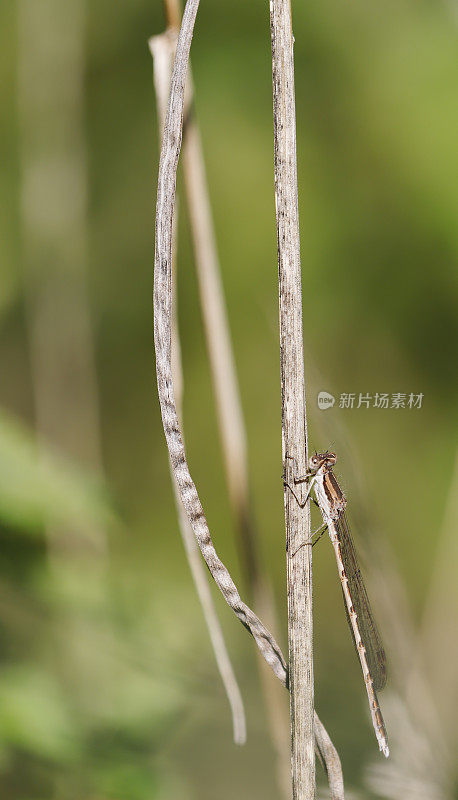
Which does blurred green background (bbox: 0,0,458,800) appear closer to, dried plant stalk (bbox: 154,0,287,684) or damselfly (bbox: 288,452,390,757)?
damselfly (bbox: 288,452,390,757)

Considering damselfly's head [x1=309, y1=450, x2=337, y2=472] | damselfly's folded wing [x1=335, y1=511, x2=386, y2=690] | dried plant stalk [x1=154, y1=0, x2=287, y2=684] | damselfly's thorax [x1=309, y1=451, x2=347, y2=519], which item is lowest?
damselfly's folded wing [x1=335, y1=511, x2=386, y2=690]

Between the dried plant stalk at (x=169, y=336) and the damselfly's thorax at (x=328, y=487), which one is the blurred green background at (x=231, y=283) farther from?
the dried plant stalk at (x=169, y=336)

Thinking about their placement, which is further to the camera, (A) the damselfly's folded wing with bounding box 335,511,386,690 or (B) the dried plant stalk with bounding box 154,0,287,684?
(A) the damselfly's folded wing with bounding box 335,511,386,690

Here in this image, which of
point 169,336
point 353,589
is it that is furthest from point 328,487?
point 169,336

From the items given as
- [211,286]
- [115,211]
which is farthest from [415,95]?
[211,286]

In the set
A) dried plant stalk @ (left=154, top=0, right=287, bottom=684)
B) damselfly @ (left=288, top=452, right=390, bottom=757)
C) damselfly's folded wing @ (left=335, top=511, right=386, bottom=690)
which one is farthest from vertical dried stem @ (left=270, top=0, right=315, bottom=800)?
damselfly's folded wing @ (left=335, top=511, right=386, bottom=690)

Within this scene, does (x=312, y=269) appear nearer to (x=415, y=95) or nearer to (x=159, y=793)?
(x=415, y=95)

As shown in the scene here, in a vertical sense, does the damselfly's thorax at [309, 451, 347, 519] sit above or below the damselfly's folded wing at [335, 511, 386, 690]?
above

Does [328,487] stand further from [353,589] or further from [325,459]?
[353,589]
